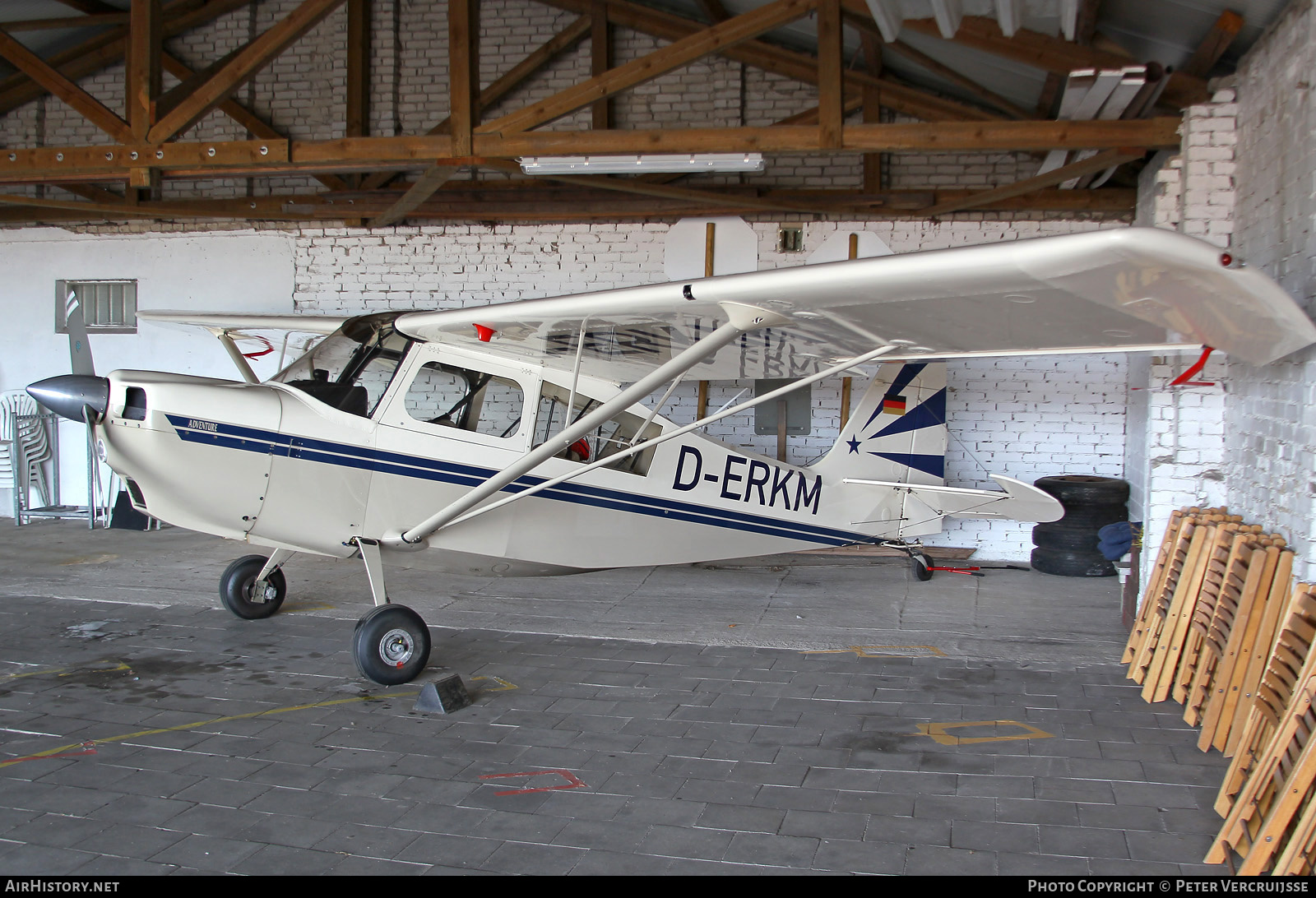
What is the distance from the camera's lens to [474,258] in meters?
9.63

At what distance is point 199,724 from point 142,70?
4774mm

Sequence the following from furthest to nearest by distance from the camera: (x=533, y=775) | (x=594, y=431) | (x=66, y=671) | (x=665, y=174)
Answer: (x=665, y=174), (x=594, y=431), (x=66, y=671), (x=533, y=775)

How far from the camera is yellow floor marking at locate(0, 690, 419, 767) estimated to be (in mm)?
3865

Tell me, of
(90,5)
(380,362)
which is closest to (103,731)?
(380,362)

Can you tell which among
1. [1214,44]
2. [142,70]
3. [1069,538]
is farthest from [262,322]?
[1069,538]

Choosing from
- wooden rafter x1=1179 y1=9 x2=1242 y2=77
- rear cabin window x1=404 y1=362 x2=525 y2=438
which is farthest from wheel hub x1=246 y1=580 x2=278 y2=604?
wooden rafter x1=1179 y1=9 x2=1242 y2=77

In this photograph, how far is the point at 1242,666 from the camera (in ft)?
12.8

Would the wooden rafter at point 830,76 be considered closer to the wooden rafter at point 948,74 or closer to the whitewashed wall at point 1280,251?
the wooden rafter at point 948,74

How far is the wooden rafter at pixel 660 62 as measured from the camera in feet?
19.3

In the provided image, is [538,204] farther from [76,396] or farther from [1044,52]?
[76,396]

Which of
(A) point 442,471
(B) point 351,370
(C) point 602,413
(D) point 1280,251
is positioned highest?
(D) point 1280,251

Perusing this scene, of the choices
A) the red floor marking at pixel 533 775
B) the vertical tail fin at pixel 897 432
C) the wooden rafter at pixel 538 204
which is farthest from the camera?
the wooden rafter at pixel 538 204

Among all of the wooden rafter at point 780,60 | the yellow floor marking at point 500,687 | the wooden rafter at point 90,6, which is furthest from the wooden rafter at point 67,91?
the yellow floor marking at point 500,687

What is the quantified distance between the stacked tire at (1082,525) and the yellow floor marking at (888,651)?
9.91 ft
